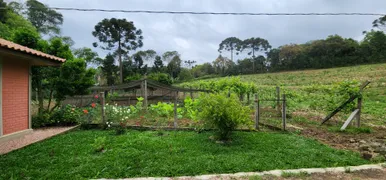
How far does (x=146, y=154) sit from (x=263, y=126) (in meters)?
3.66

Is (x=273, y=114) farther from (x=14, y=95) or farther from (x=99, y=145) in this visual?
(x=14, y=95)

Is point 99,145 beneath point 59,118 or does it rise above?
beneath

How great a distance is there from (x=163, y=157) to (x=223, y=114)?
1.56m

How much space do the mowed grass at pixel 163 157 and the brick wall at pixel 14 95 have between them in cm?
105

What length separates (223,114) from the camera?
4.55 meters

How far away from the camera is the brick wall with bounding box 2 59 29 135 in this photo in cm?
488

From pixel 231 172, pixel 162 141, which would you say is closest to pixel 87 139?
pixel 162 141

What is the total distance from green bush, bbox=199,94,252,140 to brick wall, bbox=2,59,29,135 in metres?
4.44

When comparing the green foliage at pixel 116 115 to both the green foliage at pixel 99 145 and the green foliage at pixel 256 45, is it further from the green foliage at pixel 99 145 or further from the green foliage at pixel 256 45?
the green foliage at pixel 256 45

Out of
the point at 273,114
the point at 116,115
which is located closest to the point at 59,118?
the point at 116,115

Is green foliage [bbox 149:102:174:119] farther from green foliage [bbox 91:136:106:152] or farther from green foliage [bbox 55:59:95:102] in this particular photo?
green foliage [bbox 91:136:106:152]

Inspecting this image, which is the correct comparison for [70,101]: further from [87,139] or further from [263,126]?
[263,126]

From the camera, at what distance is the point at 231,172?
3211 mm

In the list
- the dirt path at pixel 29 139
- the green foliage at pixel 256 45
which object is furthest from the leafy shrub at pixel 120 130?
the green foliage at pixel 256 45
